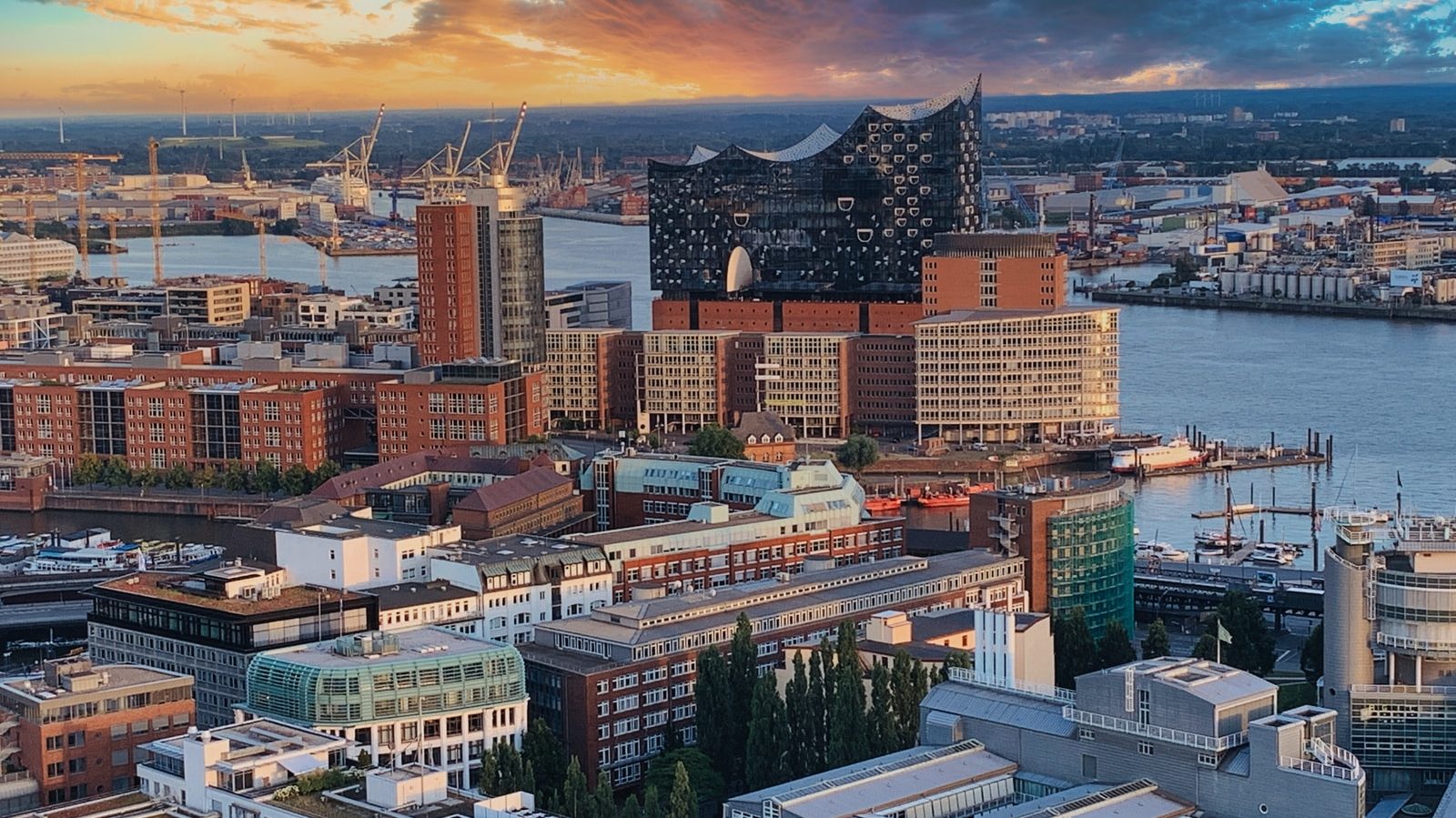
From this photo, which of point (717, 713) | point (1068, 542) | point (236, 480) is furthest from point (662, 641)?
point (236, 480)

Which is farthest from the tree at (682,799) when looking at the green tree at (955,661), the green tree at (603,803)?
the green tree at (955,661)

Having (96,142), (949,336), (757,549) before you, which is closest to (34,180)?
(96,142)

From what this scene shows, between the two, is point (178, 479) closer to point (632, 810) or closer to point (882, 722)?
point (882, 722)

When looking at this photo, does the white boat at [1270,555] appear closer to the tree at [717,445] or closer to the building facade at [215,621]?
the tree at [717,445]

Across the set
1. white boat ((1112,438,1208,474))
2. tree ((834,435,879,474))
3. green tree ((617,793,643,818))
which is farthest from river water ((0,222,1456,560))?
green tree ((617,793,643,818))

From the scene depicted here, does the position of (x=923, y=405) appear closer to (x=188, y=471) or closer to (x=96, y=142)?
(x=188, y=471)

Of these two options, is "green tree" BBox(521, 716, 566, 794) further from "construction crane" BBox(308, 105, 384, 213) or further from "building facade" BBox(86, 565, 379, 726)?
"construction crane" BBox(308, 105, 384, 213)
